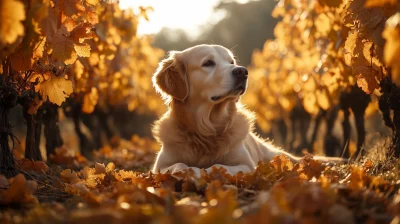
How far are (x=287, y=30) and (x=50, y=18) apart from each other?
6025 millimetres

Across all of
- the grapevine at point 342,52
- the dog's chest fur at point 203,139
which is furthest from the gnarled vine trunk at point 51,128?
the grapevine at point 342,52

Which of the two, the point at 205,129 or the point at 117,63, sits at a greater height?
the point at 117,63

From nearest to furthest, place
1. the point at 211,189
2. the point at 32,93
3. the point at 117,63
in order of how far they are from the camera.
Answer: the point at 211,189, the point at 32,93, the point at 117,63

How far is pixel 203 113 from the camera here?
4.63 m

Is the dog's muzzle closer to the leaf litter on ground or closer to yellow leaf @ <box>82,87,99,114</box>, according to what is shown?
the leaf litter on ground

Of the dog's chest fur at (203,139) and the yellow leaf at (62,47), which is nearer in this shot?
the yellow leaf at (62,47)

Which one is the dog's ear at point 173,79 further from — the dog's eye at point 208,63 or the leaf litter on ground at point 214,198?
the leaf litter on ground at point 214,198

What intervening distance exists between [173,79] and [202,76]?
0.30m

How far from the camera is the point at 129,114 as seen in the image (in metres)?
13.9

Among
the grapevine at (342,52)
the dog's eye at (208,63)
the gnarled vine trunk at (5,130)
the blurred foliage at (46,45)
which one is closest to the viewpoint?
the blurred foliage at (46,45)

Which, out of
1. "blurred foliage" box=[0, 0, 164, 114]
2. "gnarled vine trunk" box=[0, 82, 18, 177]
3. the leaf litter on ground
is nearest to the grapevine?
the leaf litter on ground

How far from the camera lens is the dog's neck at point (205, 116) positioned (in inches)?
179

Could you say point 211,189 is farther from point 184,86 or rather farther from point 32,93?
point 32,93

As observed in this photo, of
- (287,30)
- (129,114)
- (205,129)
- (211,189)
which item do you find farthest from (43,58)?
(129,114)
